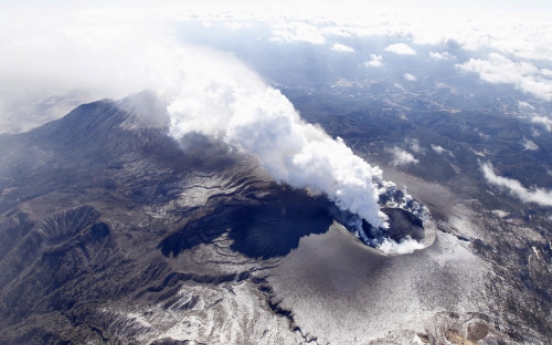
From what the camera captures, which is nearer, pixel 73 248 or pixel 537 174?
pixel 73 248

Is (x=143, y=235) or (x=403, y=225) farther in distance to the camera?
(x=143, y=235)

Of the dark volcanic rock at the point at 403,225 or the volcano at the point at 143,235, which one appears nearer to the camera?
the volcano at the point at 143,235

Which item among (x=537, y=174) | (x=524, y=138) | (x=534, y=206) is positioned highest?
(x=534, y=206)

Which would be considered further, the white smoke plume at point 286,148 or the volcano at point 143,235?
the white smoke plume at point 286,148

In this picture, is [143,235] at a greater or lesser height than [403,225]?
lesser

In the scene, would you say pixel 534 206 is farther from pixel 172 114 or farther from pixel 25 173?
pixel 25 173

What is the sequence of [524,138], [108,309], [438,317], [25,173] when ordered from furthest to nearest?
[524,138]
[25,173]
[108,309]
[438,317]

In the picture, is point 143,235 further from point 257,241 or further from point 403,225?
point 403,225

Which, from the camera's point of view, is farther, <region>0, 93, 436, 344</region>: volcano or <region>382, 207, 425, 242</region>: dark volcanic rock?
<region>382, 207, 425, 242</region>: dark volcanic rock

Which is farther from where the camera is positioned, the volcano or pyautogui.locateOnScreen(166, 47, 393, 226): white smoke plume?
pyautogui.locateOnScreen(166, 47, 393, 226): white smoke plume

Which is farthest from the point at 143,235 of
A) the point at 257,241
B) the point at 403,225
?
the point at 403,225

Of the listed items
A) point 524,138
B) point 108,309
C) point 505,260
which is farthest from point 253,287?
point 524,138
